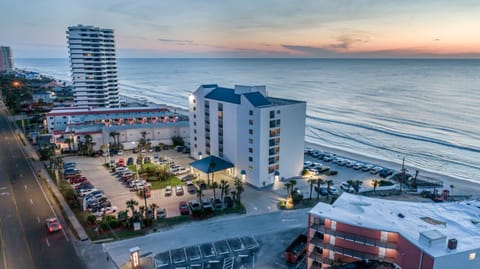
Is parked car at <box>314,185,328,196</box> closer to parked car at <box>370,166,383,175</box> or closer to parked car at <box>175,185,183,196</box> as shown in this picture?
parked car at <box>370,166,383,175</box>

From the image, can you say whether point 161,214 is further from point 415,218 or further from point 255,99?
point 415,218

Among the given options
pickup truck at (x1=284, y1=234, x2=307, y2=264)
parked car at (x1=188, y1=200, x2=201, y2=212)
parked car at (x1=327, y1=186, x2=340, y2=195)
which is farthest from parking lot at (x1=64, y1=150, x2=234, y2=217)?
parked car at (x1=327, y1=186, x2=340, y2=195)

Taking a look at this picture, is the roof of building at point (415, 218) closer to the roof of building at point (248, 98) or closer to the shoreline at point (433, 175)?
the roof of building at point (248, 98)

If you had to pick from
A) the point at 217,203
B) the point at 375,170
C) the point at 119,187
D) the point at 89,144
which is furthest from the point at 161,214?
the point at 375,170

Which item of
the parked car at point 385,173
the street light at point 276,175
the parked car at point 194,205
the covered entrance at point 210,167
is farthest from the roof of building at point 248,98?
the parked car at point 385,173

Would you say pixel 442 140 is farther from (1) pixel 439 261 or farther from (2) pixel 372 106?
(1) pixel 439 261

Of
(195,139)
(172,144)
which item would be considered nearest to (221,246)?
(195,139)
